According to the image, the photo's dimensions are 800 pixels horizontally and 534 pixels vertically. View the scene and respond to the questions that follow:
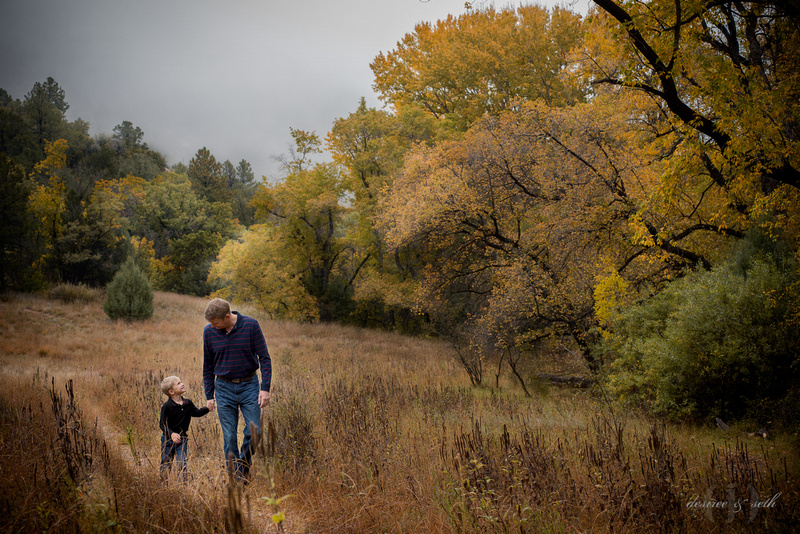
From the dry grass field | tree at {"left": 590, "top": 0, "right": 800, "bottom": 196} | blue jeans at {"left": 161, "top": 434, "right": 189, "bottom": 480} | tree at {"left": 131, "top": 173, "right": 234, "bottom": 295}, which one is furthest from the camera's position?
tree at {"left": 131, "top": 173, "right": 234, "bottom": 295}

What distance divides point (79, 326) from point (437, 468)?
1855 cm

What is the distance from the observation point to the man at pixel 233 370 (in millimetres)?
3953

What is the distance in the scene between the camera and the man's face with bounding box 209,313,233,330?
3.91 meters

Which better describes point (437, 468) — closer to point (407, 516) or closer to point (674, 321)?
point (407, 516)

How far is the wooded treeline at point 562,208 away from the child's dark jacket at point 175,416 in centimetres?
667

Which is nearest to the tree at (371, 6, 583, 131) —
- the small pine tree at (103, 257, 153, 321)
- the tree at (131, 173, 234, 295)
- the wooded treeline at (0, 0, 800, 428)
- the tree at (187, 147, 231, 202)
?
the wooded treeline at (0, 0, 800, 428)

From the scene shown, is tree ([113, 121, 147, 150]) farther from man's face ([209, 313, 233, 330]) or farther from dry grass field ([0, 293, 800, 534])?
man's face ([209, 313, 233, 330])

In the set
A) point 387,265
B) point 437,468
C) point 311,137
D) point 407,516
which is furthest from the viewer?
point 311,137

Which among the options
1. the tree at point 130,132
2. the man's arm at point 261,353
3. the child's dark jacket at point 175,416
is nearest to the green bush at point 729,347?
the man's arm at point 261,353

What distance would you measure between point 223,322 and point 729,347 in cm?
753

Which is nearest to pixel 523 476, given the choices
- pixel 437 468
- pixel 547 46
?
pixel 437 468

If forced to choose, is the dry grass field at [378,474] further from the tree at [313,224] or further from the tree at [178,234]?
the tree at [178,234]

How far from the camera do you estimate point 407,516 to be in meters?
2.82

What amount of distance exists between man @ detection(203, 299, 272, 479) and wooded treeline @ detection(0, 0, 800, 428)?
577 centimetres
